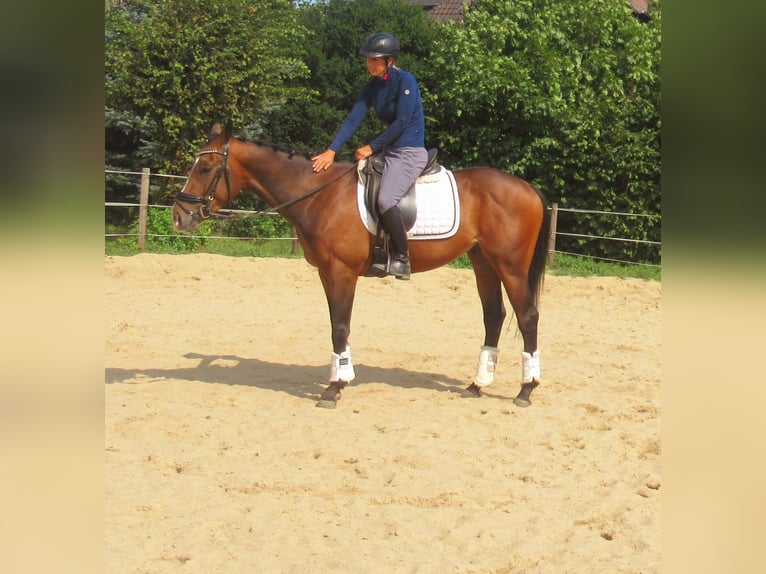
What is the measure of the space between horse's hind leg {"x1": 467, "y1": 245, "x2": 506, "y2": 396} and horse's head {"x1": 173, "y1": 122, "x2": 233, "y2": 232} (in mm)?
2053

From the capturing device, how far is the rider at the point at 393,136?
5.77 meters

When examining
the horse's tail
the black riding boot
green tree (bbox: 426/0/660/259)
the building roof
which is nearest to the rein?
the black riding boot

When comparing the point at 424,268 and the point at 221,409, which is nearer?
the point at 221,409

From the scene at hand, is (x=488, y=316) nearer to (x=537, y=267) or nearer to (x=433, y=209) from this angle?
(x=537, y=267)

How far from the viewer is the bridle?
5.93 meters

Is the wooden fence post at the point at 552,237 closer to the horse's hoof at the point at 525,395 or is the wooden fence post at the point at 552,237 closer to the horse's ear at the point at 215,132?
the horse's hoof at the point at 525,395

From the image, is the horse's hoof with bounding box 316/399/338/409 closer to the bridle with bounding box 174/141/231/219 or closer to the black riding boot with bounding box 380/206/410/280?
the black riding boot with bounding box 380/206/410/280

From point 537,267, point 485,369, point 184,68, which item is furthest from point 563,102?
point 485,369

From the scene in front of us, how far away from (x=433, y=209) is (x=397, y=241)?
408 millimetres

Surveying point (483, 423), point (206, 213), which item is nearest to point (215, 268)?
point (206, 213)
